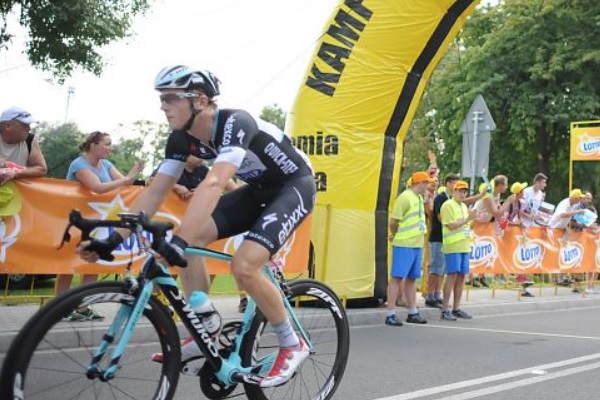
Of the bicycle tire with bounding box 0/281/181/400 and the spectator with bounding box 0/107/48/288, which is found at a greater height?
the spectator with bounding box 0/107/48/288

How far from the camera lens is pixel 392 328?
879 centimetres

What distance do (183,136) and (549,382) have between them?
3.74 m

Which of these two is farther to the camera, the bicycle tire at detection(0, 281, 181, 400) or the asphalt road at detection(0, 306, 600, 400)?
the asphalt road at detection(0, 306, 600, 400)

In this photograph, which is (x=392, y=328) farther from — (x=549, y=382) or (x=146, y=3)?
(x=146, y=3)

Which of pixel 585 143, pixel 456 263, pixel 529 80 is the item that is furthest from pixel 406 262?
pixel 529 80

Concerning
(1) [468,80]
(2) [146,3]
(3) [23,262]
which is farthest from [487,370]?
(1) [468,80]

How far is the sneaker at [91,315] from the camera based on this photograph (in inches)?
127

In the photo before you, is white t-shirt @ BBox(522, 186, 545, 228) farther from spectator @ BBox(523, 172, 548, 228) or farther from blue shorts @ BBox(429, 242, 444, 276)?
blue shorts @ BBox(429, 242, 444, 276)

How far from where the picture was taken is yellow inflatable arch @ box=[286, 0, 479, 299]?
9406mm

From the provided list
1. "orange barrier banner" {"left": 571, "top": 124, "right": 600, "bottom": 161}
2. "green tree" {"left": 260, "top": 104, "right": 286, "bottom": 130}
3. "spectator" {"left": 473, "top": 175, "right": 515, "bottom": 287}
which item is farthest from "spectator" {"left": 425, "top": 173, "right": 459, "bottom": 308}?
"green tree" {"left": 260, "top": 104, "right": 286, "bottom": 130}

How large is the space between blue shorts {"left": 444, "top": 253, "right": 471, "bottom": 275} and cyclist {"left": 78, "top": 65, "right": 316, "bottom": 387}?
20.2 ft

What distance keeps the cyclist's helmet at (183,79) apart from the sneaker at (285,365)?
1513 millimetres

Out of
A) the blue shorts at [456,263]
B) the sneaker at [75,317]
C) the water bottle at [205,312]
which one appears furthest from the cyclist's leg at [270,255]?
the blue shorts at [456,263]

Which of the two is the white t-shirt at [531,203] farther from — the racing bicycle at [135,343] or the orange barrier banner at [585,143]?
the racing bicycle at [135,343]
